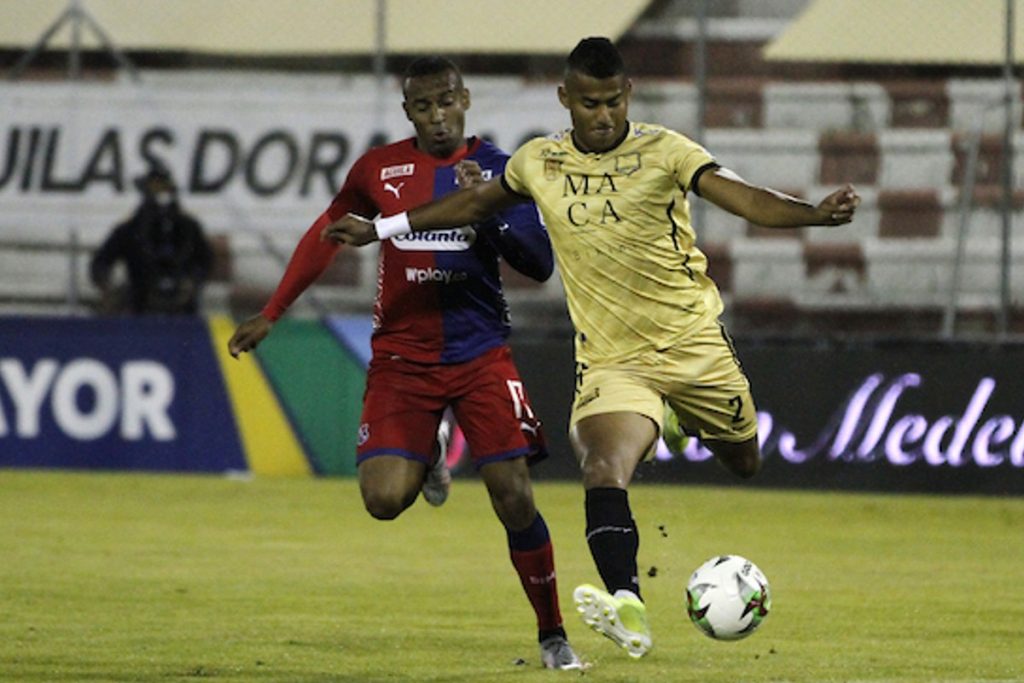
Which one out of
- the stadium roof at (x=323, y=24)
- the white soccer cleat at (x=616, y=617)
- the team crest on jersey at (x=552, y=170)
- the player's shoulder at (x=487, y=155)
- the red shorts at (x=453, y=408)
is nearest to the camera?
the white soccer cleat at (x=616, y=617)

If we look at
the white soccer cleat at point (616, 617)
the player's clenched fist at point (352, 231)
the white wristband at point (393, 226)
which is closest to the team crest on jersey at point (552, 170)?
A: the white wristband at point (393, 226)

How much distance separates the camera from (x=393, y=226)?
7.52m

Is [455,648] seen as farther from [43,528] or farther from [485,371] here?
[43,528]

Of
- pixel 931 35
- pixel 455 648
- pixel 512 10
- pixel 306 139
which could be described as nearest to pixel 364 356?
pixel 306 139

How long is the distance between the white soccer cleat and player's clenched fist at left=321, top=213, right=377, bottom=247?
1723 millimetres

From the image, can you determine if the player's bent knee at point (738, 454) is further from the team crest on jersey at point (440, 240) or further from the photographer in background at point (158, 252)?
the photographer in background at point (158, 252)

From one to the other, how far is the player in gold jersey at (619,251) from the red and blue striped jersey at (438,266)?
0.27 m

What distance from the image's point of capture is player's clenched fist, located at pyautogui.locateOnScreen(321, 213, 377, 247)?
751cm

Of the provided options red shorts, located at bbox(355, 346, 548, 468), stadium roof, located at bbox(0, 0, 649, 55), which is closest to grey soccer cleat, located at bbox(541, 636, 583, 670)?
red shorts, located at bbox(355, 346, 548, 468)

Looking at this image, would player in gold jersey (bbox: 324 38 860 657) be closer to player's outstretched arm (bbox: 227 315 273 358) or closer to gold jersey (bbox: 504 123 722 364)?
gold jersey (bbox: 504 123 722 364)

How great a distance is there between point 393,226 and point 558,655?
5.26 ft

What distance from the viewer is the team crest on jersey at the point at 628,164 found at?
7227 mm

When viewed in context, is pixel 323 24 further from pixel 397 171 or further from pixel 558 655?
pixel 558 655

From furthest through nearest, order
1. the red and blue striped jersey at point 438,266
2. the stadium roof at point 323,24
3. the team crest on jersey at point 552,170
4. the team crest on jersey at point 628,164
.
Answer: the stadium roof at point 323,24 < the red and blue striped jersey at point 438,266 < the team crest on jersey at point 552,170 < the team crest on jersey at point 628,164
